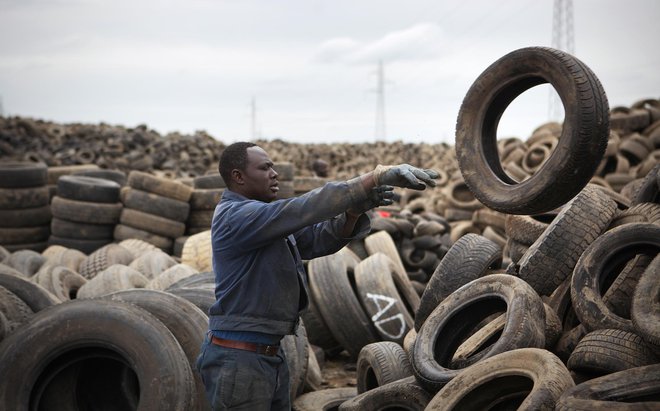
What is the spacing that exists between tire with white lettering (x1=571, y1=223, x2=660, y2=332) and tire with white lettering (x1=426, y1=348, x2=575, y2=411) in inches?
33.4

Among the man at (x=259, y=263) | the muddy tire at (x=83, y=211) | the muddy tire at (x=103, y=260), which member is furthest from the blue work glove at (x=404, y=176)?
the muddy tire at (x=83, y=211)

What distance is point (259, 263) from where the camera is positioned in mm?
3363

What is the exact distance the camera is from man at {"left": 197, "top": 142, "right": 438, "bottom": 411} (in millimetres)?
3117

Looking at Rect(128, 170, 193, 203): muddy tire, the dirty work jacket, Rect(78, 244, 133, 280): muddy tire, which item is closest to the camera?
the dirty work jacket

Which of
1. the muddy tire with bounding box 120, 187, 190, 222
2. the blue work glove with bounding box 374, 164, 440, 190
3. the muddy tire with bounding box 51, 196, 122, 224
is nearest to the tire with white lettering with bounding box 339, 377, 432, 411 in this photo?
the blue work glove with bounding box 374, 164, 440, 190

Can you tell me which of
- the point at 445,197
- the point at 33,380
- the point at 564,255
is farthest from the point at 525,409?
the point at 445,197

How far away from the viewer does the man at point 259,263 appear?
10.2ft

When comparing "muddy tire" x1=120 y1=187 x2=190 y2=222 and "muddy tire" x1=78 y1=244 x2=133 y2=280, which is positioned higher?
"muddy tire" x1=120 y1=187 x2=190 y2=222

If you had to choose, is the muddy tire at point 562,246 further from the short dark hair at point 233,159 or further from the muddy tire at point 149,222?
the muddy tire at point 149,222

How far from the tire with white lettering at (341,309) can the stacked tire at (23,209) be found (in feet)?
19.4

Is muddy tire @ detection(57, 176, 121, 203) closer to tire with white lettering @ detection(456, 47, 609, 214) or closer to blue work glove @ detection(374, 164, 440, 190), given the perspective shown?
tire with white lettering @ detection(456, 47, 609, 214)

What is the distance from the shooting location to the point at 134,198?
10461 mm

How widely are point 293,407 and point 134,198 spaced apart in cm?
606

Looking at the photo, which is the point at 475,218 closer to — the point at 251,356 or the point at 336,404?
the point at 336,404
